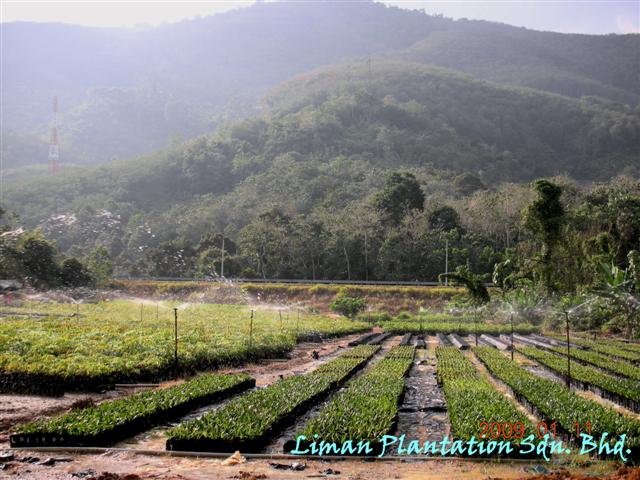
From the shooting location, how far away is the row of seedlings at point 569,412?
976 cm

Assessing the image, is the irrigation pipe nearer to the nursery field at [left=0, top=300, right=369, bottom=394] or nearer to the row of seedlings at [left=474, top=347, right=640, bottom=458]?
the row of seedlings at [left=474, top=347, right=640, bottom=458]

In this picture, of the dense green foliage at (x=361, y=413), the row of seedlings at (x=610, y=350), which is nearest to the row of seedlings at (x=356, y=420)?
the dense green foliage at (x=361, y=413)

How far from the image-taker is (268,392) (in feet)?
42.2

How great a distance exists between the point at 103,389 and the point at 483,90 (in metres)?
144

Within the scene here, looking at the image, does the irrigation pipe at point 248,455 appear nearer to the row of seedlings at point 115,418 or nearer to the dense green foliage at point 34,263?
the row of seedlings at point 115,418

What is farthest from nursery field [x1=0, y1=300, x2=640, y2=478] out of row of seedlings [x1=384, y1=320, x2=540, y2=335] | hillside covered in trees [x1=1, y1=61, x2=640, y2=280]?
hillside covered in trees [x1=1, y1=61, x2=640, y2=280]

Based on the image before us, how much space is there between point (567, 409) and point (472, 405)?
1741 millimetres

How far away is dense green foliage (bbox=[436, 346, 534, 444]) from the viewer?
391 inches

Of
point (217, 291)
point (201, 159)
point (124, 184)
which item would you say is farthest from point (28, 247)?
point (201, 159)

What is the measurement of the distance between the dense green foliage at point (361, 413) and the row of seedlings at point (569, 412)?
281 cm

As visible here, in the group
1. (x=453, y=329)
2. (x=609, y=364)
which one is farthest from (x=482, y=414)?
(x=453, y=329)

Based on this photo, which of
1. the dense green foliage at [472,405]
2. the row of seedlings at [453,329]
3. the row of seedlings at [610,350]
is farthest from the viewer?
the row of seedlings at [453,329]

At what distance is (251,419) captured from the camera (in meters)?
10.5

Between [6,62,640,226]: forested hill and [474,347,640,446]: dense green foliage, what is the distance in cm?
6365
